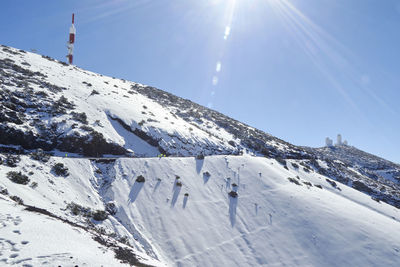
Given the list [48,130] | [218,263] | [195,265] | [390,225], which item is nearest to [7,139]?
[48,130]

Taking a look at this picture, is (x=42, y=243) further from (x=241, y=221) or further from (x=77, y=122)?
(x=77, y=122)

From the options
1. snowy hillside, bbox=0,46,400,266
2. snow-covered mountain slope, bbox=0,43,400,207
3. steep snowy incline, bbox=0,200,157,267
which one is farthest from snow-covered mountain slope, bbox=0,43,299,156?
steep snowy incline, bbox=0,200,157,267

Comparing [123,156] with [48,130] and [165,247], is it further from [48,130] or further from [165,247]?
[165,247]

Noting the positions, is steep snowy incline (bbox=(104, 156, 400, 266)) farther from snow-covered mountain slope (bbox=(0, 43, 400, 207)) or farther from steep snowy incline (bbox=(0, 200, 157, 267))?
steep snowy incline (bbox=(0, 200, 157, 267))

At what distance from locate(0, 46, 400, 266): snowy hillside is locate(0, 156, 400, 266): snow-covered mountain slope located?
82 millimetres

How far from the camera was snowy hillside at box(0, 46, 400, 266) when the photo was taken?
9.37 m

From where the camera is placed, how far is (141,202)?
16.3 meters

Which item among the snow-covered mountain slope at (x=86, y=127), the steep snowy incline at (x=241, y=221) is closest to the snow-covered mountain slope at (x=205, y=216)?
the steep snowy incline at (x=241, y=221)

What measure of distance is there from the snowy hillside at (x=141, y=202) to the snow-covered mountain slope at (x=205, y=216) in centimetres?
8

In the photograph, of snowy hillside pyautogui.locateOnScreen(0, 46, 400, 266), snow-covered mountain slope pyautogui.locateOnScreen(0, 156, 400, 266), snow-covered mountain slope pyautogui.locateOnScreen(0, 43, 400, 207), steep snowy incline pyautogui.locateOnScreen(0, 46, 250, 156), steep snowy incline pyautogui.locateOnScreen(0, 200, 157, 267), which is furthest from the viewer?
steep snowy incline pyautogui.locateOnScreen(0, 46, 250, 156)

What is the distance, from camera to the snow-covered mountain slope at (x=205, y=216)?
517 inches

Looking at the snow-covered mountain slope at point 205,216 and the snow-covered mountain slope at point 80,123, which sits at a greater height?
the snow-covered mountain slope at point 80,123

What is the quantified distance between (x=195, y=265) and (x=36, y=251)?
8.57m

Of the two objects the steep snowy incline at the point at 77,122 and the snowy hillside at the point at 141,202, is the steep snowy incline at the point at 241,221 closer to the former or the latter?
the snowy hillside at the point at 141,202
